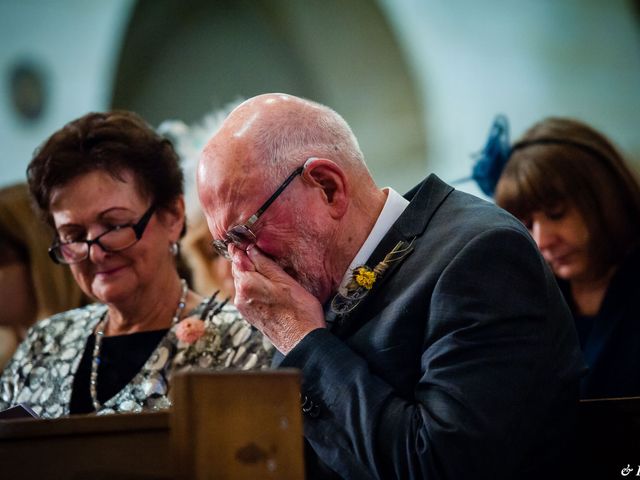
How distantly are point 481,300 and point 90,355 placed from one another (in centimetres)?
141

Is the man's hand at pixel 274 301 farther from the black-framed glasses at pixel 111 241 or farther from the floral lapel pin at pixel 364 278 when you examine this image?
the black-framed glasses at pixel 111 241

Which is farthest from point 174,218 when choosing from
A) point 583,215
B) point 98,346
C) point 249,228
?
point 583,215

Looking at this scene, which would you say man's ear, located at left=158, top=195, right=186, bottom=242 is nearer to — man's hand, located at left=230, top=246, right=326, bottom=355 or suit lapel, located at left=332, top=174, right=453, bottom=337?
man's hand, located at left=230, top=246, right=326, bottom=355

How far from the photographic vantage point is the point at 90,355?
2.80m

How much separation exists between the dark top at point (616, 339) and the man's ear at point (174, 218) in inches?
54.1

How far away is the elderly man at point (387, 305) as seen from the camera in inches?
70.2

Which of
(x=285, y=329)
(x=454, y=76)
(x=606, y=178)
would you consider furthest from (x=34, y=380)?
(x=454, y=76)

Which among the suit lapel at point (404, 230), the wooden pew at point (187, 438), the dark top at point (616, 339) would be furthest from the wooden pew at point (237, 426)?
the dark top at point (616, 339)

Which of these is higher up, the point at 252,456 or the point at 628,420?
the point at 252,456

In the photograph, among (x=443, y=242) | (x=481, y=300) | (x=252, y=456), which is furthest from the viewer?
(x=443, y=242)

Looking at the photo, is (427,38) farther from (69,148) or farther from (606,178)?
(69,148)

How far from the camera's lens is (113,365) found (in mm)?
2732

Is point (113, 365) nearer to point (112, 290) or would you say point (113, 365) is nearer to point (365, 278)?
point (112, 290)

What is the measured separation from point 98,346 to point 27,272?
1.14m
